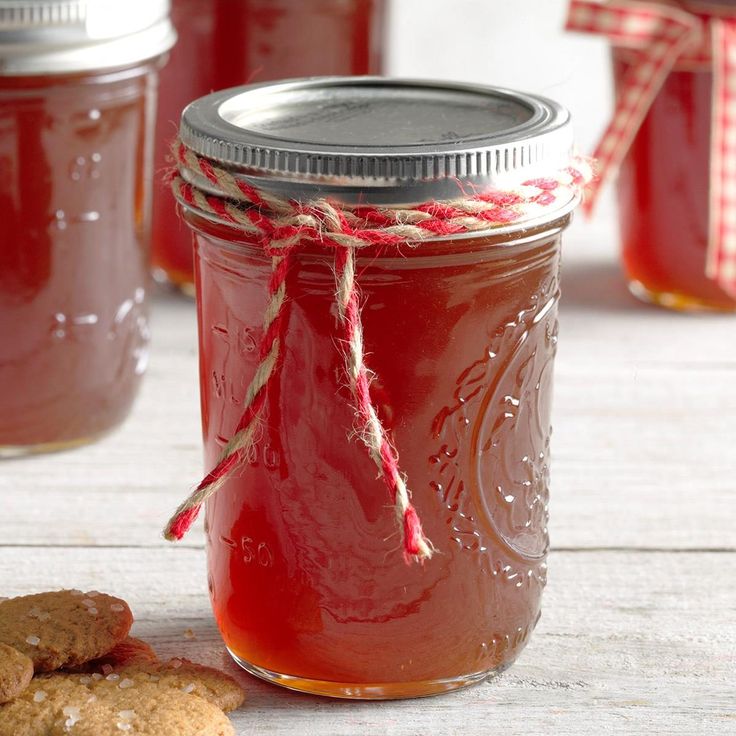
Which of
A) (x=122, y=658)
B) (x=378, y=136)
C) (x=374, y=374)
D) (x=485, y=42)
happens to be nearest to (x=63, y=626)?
(x=122, y=658)

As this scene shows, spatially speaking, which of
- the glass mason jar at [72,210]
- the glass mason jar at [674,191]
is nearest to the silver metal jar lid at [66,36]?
the glass mason jar at [72,210]

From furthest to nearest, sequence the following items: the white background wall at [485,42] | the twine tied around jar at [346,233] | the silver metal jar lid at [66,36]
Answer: the white background wall at [485,42]
the silver metal jar lid at [66,36]
the twine tied around jar at [346,233]

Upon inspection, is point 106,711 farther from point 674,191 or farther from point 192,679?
point 674,191

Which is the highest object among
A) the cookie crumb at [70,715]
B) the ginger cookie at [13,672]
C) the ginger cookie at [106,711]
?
the ginger cookie at [13,672]

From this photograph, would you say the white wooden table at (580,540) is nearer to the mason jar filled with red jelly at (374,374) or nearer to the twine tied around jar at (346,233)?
the mason jar filled with red jelly at (374,374)

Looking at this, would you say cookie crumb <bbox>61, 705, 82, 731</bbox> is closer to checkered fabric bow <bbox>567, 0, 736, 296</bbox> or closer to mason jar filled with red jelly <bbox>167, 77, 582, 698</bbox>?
mason jar filled with red jelly <bbox>167, 77, 582, 698</bbox>

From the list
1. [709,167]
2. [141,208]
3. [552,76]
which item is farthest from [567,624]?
[552,76]
